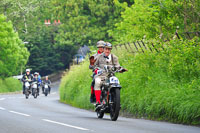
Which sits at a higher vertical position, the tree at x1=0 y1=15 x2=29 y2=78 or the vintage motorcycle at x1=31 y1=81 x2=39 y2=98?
the tree at x1=0 y1=15 x2=29 y2=78

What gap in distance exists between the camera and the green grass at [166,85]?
42.4 feet

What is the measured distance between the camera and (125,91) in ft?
56.0

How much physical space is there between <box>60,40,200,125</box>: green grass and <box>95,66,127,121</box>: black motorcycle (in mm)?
1257

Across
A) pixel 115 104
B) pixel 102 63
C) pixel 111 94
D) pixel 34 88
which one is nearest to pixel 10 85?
pixel 34 88

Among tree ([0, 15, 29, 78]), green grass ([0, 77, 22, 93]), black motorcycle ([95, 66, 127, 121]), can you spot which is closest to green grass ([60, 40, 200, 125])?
black motorcycle ([95, 66, 127, 121])

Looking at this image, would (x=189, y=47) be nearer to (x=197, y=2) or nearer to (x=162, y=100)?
(x=162, y=100)

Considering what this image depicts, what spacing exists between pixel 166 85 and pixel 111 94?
2.13 meters

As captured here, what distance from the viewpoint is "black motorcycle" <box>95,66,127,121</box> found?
13.0 metres

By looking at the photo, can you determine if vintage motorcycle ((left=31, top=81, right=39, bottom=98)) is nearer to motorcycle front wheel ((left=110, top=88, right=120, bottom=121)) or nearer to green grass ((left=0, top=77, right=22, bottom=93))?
green grass ((left=0, top=77, right=22, bottom=93))

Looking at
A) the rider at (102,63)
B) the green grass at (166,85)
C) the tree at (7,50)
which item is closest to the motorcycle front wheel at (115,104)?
the rider at (102,63)

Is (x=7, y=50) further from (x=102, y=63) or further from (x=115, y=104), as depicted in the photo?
(x=115, y=104)

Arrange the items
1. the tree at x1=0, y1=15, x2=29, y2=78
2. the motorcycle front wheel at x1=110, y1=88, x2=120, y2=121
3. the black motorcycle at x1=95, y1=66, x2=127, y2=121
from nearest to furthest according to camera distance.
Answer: the motorcycle front wheel at x1=110, y1=88, x2=120, y2=121 → the black motorcycle at x1=95, y1=66, x2=127, y2=121 → the tree at x1=0, y1=15, x2=29, y2=78

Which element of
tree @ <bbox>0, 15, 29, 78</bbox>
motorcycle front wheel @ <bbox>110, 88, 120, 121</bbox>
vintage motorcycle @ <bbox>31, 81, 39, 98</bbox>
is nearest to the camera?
motorcycle front wheel @ <bbox>110, 88, 120, 121</bbox>

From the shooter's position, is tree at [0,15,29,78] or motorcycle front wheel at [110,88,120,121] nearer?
motorcycle front wheel at [110,88,120,121]
